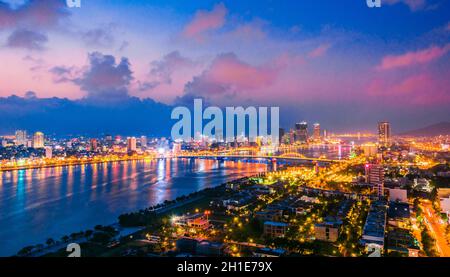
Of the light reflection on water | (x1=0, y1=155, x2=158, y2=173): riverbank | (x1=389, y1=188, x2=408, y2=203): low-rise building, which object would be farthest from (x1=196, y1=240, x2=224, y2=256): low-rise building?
(x1=0, y1=155, x2=158, y2=173): riverbank

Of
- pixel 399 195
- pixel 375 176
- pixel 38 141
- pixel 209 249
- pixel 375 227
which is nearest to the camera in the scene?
pixel 209 249

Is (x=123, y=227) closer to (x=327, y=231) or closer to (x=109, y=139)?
(x=327, y=231)

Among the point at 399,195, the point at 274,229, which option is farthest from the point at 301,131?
the point at 274,229
